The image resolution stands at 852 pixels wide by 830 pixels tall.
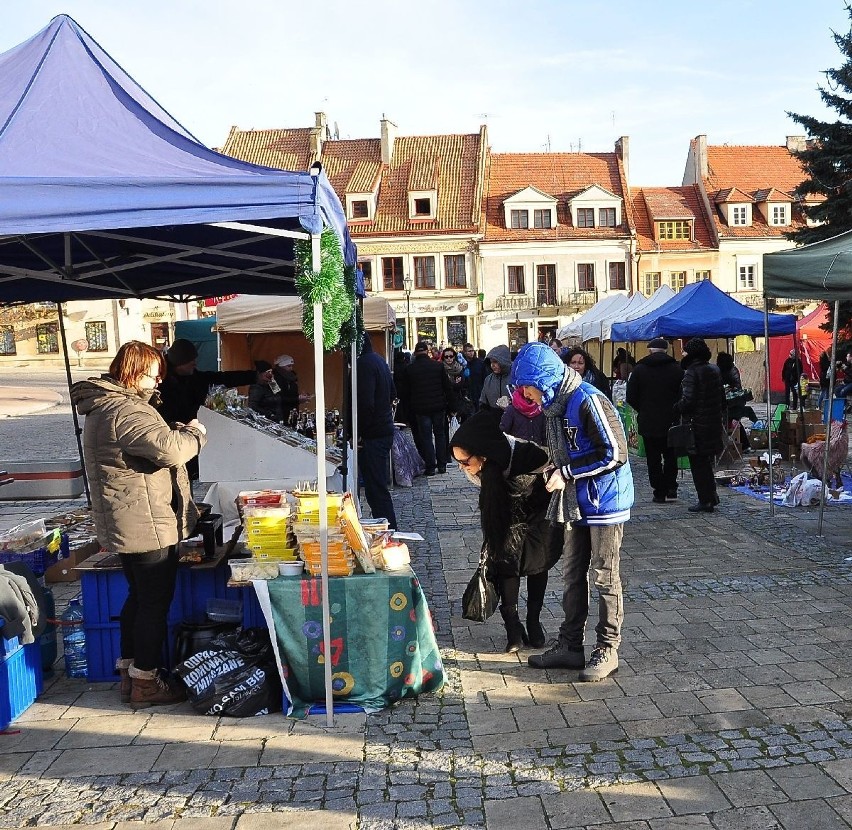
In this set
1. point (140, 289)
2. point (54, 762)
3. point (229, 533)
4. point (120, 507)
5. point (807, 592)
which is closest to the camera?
point (54, 762)

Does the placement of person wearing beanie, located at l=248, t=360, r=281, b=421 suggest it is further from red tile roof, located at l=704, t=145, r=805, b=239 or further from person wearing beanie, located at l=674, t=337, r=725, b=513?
red tile roof, located at l=704, t=145, r=805, b=239

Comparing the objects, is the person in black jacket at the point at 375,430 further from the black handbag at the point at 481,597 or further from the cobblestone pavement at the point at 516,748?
the black handbag at the point at 481,597

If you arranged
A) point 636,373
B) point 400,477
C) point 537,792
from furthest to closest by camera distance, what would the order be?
point 400,477 < point 636,373 < point 537,792

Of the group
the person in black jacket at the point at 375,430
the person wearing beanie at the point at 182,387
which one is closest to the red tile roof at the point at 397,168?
the person in black jacket at the point at 375,430

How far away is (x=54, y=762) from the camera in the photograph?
400 centimetres

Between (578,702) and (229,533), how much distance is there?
2418 millimetres

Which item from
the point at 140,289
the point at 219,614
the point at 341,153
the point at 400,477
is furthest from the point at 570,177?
the point at 219,614

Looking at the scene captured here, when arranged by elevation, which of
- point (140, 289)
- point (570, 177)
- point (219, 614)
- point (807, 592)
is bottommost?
point (807, 592)

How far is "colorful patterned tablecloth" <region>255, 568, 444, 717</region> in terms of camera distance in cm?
447

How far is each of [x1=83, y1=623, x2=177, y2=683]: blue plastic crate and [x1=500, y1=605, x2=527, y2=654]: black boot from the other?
1.83 m

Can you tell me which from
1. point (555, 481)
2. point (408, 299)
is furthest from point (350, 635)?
point (408, 299)

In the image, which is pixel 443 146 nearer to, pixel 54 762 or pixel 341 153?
pixel 341 153

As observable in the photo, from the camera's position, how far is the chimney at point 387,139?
45938 millimetres

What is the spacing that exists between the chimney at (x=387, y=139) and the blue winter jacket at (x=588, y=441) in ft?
142
